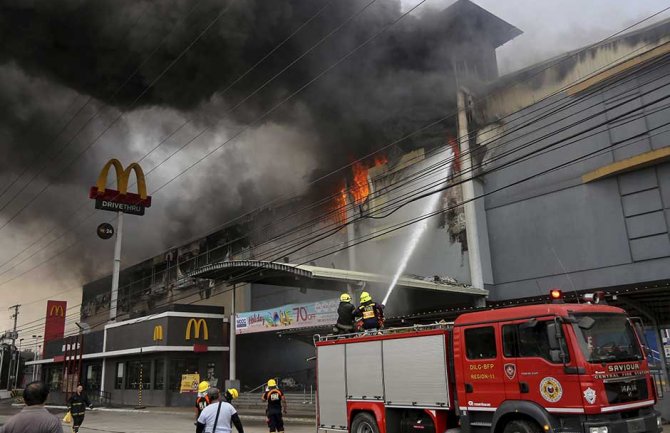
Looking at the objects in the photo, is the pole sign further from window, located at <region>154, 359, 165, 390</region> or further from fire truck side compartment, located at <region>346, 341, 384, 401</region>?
fire truck side compartment, located at <region>346, 341, 384, 401</region>

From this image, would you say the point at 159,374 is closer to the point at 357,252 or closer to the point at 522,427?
the point at 357,252

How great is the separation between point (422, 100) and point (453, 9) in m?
4.03

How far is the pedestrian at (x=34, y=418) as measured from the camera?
4.05 metres

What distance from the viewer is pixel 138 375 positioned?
3381cm

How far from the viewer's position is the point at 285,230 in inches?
1480

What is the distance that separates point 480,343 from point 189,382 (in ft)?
82.0

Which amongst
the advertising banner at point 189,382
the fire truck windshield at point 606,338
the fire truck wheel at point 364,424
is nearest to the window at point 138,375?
the advertising banner at point 189,382

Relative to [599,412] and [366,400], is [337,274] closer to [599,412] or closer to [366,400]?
[366,400]

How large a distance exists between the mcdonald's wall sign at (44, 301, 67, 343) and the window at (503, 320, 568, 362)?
50538 millimetres

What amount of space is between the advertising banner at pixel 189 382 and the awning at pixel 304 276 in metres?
8.16

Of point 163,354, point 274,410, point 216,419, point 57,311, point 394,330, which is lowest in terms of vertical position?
point 274,410

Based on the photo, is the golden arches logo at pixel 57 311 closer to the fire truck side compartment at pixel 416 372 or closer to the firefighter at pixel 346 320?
the firefighter at pixel 346 320

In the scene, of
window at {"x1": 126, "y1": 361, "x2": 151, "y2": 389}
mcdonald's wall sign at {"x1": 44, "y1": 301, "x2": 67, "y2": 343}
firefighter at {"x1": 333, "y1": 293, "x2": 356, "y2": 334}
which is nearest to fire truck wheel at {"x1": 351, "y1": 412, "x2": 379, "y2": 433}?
firefighter at {"x1": 333, "y1": 293, "x2": 356, "y2": 334}

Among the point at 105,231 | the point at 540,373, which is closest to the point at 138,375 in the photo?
the point at 105,231
